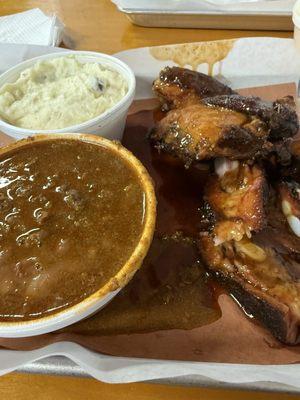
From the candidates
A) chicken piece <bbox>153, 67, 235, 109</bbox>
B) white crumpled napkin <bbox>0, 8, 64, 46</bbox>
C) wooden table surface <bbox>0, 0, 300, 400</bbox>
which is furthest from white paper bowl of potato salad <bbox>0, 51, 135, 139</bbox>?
wooden table surface <bbox>0, 0, 300, 400</bbox>

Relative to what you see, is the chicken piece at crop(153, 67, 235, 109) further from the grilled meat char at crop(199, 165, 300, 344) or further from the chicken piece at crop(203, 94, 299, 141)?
the grilled meat char at crop(199, 165, 300, 344)

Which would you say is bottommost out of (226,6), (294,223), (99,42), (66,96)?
(294,223)

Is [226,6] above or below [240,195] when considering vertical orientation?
above

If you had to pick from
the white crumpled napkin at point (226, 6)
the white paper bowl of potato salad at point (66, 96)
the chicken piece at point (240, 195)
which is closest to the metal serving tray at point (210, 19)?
the white crumpled napkin at point (226, 6)

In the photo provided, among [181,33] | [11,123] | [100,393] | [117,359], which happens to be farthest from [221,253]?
[181,33]

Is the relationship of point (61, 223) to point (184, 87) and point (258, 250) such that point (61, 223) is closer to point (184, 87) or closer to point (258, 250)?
point (258, 250)

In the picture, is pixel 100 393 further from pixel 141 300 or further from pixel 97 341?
pixel 141 300

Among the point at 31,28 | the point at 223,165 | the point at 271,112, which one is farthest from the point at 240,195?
the point at 31,28
